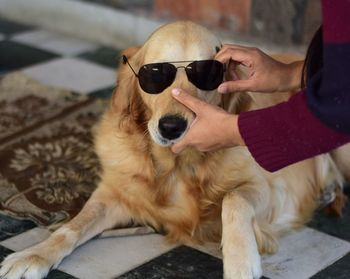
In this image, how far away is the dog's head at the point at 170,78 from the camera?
226 centimetres

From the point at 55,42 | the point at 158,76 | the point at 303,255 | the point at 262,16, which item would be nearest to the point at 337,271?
the point at 303,255

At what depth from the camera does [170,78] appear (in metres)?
2.33

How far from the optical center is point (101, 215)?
2619mm

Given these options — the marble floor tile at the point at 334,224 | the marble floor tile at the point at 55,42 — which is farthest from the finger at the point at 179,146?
the marble floor tile at the point at 55,42

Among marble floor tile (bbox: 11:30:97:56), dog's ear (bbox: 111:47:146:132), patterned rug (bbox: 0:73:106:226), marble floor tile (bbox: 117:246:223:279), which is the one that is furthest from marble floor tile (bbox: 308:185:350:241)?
marble floor tile (bbox: 11:30:97:56)

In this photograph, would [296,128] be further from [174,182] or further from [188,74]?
[174,182]

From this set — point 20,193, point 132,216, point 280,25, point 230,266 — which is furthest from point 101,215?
point 280,25

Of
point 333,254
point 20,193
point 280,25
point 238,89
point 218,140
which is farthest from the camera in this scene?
point 280,25

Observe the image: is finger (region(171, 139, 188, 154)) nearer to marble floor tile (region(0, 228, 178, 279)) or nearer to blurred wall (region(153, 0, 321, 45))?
marble floor tile (region(0, 228, 178, 279))

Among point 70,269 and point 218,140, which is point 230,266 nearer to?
point 218,140

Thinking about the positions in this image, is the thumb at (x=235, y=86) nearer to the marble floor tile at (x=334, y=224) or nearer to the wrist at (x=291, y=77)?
the wrist at (x=291, y=77)

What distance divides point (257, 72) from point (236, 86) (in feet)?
0.43

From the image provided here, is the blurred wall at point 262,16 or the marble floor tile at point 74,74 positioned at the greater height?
the blurred wall at point 262,16

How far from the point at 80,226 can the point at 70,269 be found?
17 centimetres
